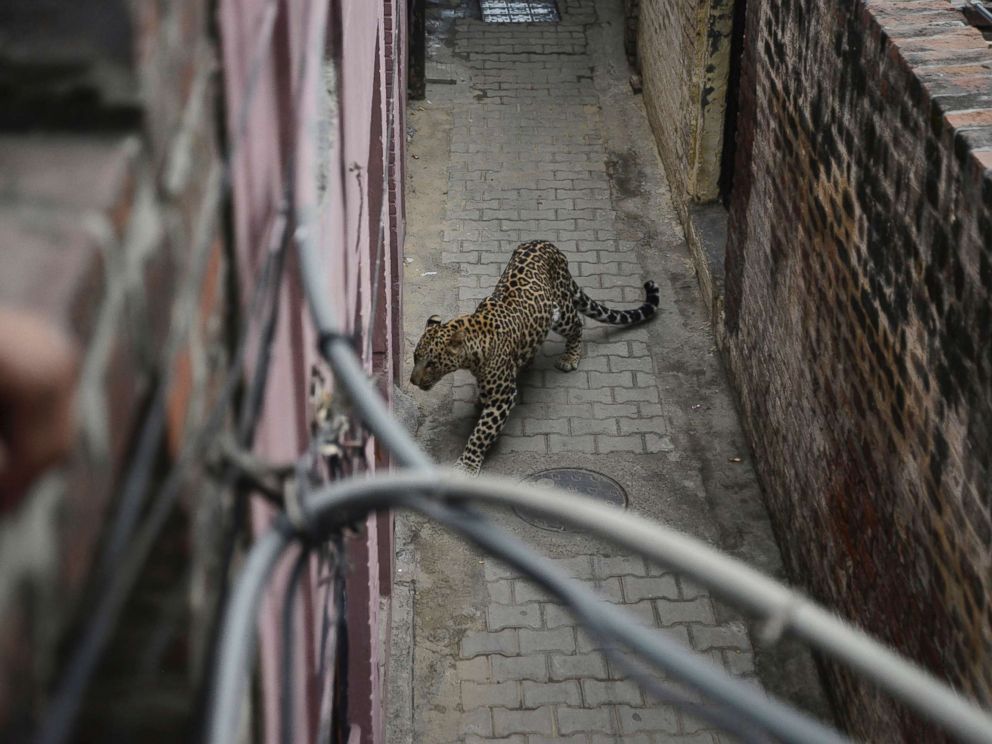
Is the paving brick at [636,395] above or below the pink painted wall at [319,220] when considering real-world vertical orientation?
below

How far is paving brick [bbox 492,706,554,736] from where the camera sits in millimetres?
6766

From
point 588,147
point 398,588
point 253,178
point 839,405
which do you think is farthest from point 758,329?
point 253,178

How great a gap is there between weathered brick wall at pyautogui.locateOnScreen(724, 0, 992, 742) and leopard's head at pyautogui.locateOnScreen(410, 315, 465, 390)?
1987 millimetres

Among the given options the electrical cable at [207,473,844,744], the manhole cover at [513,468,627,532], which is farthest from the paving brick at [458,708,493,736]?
the electrical cable at [207,473,844,744]

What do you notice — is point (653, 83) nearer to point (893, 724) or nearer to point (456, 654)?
point (456, 654)

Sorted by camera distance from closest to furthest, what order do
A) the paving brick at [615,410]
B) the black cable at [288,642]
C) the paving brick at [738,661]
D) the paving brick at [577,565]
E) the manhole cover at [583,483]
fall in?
the black cable at [288,642]
the paving brick at [738,661]
the paving brick at [577,565]
the manhole cover at [583,483]
the paving brick at [615,410]

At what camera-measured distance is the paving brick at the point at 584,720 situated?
677cm

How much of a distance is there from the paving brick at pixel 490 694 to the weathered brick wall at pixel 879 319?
170cm

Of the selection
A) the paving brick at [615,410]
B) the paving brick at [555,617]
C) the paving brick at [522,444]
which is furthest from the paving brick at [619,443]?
the paving brick at [555,617]

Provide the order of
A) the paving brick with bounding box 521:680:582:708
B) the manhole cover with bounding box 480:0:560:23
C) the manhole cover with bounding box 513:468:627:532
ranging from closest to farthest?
the paving brick with bounding box 521:680:582:708 → the manhole cover with bounding box 513:468:627:532 → the manhole cover with bounding box 480:0:560:23

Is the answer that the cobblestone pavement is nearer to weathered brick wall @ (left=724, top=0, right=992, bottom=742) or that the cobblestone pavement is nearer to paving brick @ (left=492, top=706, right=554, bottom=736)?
paving brick @ (left=492, top=706, right=554, bottom=736)

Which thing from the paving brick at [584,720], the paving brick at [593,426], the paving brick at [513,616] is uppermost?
the paving brick at [584,720]

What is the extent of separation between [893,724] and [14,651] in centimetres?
520

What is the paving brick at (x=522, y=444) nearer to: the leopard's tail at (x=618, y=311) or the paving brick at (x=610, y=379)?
the paving brick at (x=610, y=379)
